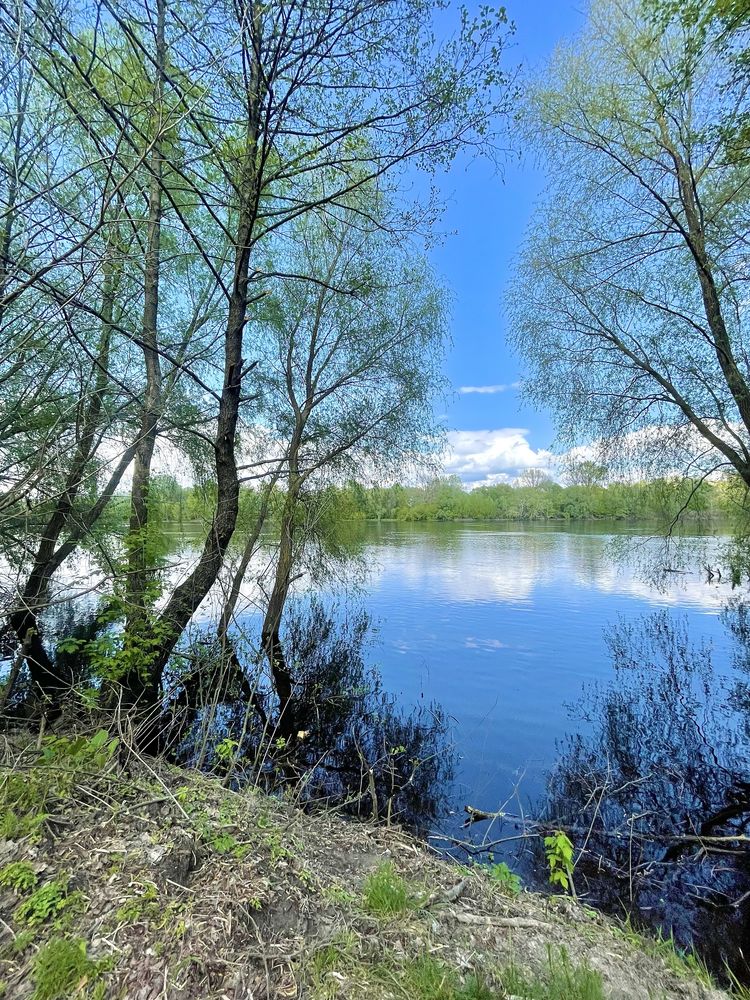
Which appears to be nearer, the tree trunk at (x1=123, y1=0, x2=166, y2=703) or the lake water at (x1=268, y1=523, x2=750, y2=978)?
the lake water at (x1=268, y1=523, x2=750, y2=978)

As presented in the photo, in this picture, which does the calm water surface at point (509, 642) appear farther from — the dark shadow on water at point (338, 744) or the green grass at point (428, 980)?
the green grass at point (428, 980)

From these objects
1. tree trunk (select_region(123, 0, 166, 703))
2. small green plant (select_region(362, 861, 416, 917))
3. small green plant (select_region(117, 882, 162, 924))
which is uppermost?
tree trunk (select_region(123, 0, 166, 703))

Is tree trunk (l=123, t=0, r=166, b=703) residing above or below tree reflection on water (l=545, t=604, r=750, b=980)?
above

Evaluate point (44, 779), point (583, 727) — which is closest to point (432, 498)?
point (583, 727)

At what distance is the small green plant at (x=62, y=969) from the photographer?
1376 mm

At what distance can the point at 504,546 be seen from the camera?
28.3 metres

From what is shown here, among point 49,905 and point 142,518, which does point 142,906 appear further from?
point 142,518

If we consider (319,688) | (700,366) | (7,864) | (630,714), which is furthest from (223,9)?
(630,714)

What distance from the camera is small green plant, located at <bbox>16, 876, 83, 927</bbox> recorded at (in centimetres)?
157

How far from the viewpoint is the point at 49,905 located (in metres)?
1.61

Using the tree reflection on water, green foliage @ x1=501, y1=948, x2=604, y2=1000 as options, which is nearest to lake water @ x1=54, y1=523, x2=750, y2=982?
the tree reflection on water

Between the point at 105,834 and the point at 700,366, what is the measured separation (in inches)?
346

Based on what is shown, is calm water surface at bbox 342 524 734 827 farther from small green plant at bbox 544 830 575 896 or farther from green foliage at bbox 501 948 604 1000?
green foliage at bbox 501 948 604 1000

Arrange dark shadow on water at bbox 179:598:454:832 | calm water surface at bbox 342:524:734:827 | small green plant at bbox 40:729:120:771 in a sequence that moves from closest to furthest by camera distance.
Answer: small green plant at bbox 40:729:120:771 → dark shadow on water at bbox 179:598:454:832 → calm water surface at bbox 342:524:734:827
